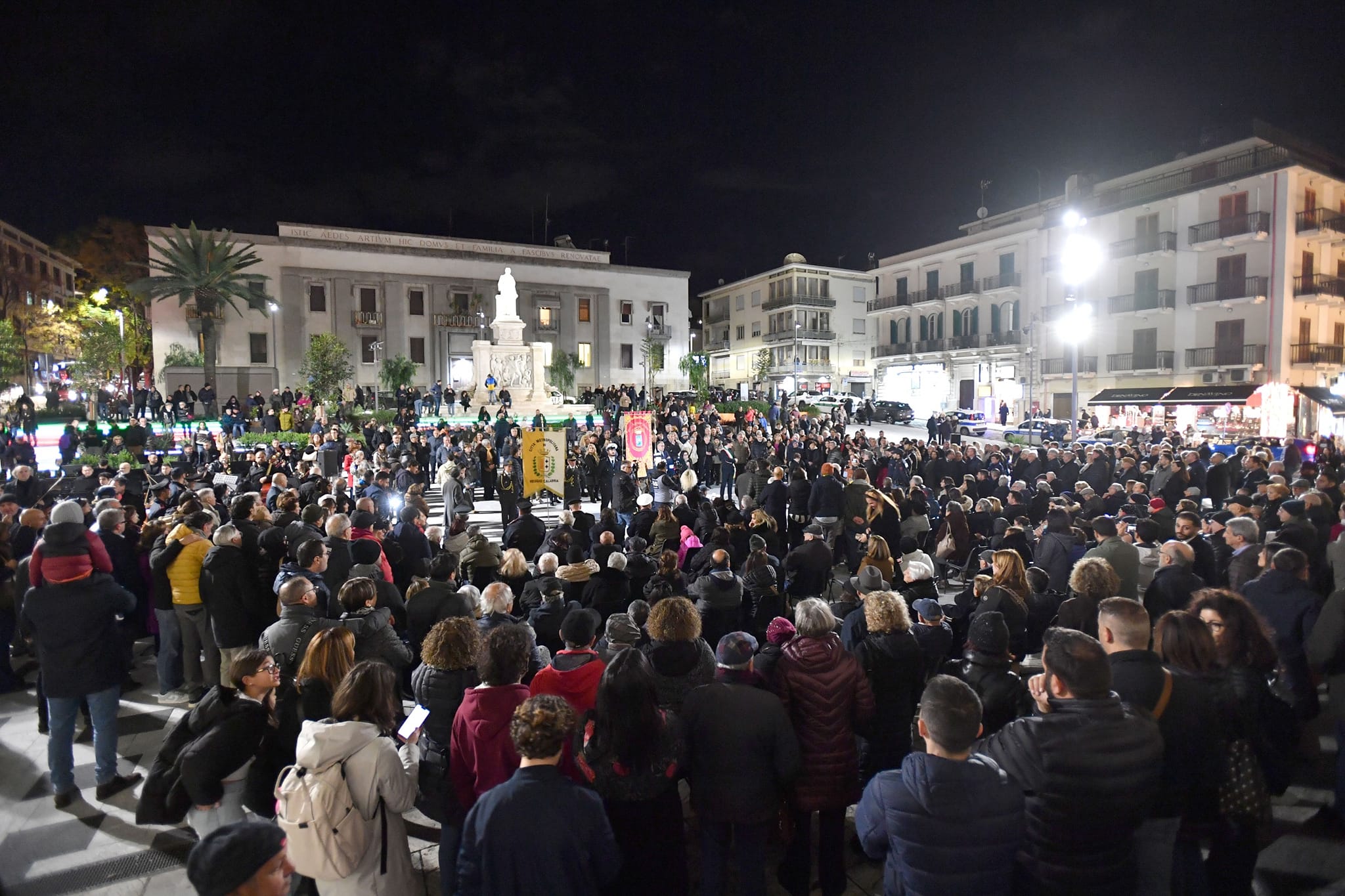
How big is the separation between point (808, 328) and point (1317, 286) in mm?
30067

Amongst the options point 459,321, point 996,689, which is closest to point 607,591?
point 996,689

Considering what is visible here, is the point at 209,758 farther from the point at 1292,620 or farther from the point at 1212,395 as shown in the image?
the point at 1212,395

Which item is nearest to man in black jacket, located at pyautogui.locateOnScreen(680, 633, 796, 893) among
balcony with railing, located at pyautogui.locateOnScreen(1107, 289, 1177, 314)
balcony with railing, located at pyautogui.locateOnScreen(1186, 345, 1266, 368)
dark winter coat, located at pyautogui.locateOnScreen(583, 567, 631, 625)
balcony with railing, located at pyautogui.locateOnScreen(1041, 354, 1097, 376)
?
dark winter coat, located at pyautogui.locateOnScreen(583, 567, 631, 625)

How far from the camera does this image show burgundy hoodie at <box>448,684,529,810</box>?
300 cm

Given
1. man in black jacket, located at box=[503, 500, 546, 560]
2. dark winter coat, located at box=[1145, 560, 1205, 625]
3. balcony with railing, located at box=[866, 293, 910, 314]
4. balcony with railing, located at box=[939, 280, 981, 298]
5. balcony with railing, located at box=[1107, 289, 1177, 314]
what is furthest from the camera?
balcony with railing, located at box=[866, 293, 910, 314]

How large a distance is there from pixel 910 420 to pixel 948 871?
109 ft

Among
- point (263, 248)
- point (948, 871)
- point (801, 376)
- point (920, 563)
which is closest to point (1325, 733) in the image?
point (920, 563)

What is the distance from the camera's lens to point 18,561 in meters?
6.21

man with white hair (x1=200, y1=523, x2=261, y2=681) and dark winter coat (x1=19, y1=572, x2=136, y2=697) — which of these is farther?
man with white hair (x1=200, y1=523, x2=261, y2=681)

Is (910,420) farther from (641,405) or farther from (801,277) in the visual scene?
(801,277)

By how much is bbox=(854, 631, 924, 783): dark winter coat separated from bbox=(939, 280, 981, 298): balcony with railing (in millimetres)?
37825

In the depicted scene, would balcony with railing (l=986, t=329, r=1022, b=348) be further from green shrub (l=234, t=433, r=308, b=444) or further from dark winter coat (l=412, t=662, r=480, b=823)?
dark winter coat (l=412, t=662, r=480, b=823)

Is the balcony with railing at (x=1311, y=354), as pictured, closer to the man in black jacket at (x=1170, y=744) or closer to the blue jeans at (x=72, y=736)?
the man in black jacket at (x=1170, y=744)

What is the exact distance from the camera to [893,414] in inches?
1321
